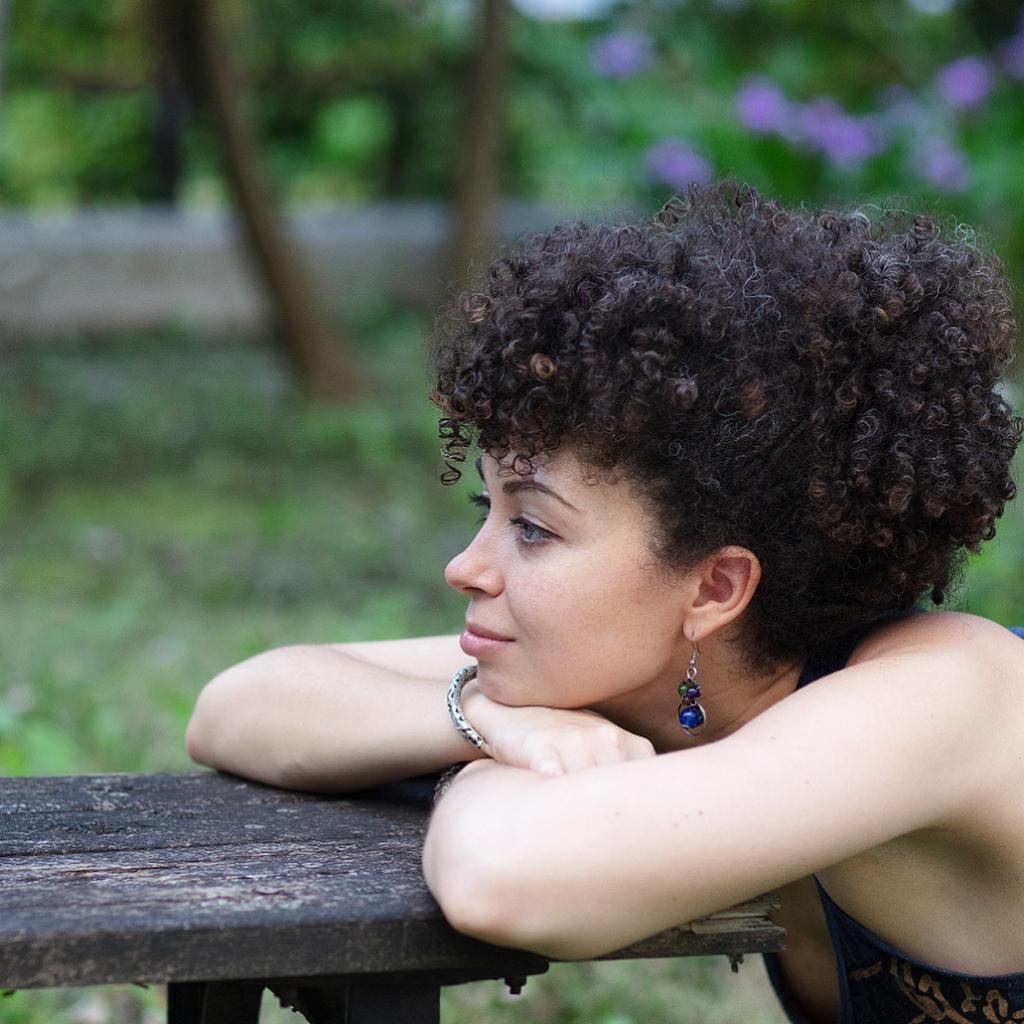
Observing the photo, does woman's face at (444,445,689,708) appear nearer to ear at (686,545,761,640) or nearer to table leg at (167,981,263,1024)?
ear at (686,545,761,640)

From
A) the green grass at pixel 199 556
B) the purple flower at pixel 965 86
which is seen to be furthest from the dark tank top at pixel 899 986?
the purple flower at pixel 965 86

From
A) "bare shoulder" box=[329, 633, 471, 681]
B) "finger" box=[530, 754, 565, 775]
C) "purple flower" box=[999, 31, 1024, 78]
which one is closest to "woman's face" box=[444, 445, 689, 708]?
"finger" box=[530, 754, 565, 775]

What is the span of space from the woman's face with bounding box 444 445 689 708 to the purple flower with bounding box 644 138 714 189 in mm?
7191

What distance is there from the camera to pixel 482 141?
9398 mm

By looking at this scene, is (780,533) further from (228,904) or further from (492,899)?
(228,904)

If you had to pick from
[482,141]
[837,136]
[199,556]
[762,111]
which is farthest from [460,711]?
[482,141]

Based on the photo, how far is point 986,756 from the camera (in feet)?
5.86

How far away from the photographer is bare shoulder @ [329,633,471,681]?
2431mm

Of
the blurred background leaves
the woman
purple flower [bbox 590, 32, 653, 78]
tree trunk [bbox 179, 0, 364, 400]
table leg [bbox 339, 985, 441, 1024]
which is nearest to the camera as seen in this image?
table leg [bbox 339, 985, 441, 1024]

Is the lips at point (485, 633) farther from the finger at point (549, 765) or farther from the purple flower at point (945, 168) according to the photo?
the purple flower at point (945, 168)

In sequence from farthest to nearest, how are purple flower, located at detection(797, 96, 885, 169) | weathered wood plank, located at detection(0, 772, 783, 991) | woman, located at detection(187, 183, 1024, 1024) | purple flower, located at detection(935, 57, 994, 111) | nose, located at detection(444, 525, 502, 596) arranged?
1. purple flower, located at detection(935, 57, 994, 111)
2. purple flower, located at detection(797, 96, 885, 169)
3. nose, located at detection(444, 525, 502, 596)
4. woman, located at detection(187, 183, 1024, 1024)
5. weathered wood plank, located at detection(0, 772, 783, 991)

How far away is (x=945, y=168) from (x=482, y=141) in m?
2.57

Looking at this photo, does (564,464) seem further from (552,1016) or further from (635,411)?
(552,1016)

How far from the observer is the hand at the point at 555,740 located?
1.76m
